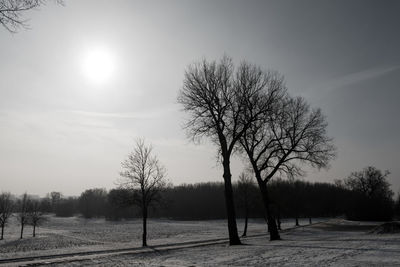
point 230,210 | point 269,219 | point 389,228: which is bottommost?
point 389,228

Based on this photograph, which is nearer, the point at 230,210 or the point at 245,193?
the point at 230,210

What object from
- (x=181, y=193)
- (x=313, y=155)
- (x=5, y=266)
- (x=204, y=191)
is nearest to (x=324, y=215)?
(x=204, y=191)

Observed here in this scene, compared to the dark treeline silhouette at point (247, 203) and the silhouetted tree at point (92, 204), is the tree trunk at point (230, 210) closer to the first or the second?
the dark treeline silhouette at point (247, 203)

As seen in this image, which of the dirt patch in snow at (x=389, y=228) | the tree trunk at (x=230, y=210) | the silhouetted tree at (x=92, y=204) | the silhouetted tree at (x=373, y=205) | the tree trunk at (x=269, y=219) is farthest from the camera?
A: the silhouetted tree at (x=92, y=204)

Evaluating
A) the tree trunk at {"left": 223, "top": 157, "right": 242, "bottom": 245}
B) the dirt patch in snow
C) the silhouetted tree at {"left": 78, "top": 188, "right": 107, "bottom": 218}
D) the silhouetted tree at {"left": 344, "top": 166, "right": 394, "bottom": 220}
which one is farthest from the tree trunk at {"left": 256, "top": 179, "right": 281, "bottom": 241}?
the silhouetted tree at {"left": 78, "top": 188, "right": 107, "bottom": 218}

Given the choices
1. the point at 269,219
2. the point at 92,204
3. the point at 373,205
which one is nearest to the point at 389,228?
the point at 269,219

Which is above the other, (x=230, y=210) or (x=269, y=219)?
(x=230, y=210)

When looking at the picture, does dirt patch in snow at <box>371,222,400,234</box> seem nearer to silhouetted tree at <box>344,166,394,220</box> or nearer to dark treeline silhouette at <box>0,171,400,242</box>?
dark treeline silhouette at <box>0,171,400,242</box>

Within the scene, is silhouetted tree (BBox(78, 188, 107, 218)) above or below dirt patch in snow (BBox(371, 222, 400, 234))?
above

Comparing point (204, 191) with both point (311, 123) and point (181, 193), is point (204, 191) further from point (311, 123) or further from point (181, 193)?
point (311, 123)

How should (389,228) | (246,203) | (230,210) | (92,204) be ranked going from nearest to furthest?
(230,210) → (389,228) → (246,203) → (92,204)

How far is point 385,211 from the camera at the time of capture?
71.5 meters

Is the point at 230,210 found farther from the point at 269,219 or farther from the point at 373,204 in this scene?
the point at 373,204

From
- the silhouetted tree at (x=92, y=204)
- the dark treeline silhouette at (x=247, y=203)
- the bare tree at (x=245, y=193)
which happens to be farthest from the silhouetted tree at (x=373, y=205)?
the silhouetted tree at (x=92, y=204)
